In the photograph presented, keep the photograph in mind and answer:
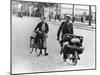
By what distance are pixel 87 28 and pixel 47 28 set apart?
51 centimetres

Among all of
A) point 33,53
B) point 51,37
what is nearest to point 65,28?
point 51,37

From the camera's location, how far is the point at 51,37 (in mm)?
1994

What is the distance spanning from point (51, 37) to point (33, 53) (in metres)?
0.27

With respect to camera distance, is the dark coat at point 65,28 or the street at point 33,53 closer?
the street at point 33,53

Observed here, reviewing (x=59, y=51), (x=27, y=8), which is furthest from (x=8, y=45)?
(x=59, y=51)

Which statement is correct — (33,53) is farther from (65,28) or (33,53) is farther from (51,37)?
(65,28)

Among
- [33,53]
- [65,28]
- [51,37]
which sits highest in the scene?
[65,28]

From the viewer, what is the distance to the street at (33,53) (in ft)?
6.11

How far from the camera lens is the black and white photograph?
1.88 meters

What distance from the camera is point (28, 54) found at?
1.91 metres

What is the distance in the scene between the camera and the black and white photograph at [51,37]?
73.9 inches

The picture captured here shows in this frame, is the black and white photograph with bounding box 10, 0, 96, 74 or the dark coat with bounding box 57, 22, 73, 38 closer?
the black and white photograph with bounding box 10, 0, 96, 74

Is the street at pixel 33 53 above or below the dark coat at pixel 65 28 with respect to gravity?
below

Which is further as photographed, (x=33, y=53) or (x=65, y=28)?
(x=65, y=28)
